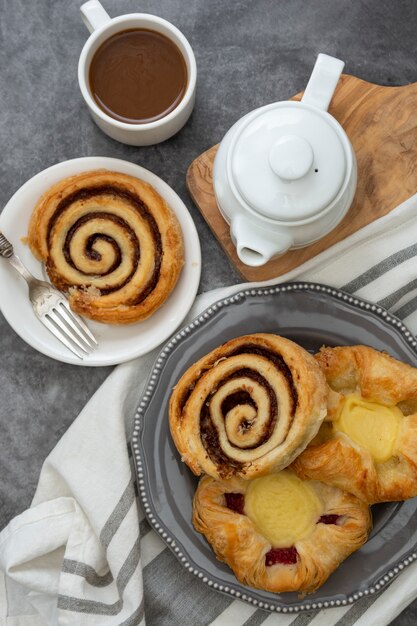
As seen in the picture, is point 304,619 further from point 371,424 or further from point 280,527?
point 371,424

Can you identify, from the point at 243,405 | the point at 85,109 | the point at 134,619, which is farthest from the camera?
the point at 85,109

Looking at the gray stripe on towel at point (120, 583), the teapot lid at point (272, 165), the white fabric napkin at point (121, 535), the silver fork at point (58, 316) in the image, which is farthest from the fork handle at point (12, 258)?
the gray stripe on towel at point (120, 583)

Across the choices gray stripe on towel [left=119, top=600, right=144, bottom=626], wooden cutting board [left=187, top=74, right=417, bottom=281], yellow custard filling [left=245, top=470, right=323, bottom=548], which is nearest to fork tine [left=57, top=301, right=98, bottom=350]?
wooden cutting board [left=187, top=74, right=417, bottom=281]

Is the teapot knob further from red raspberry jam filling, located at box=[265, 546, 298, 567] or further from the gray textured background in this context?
red raspberry jam filling, located at box=[265, 546, 298, 567]

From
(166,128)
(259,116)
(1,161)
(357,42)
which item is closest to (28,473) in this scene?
(1,161)

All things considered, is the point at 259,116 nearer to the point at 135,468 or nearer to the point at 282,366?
the point at 282,366

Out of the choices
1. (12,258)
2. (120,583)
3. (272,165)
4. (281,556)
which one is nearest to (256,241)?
(272,165)

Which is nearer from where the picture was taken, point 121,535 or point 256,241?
point 256,241
